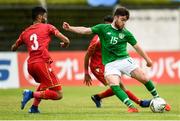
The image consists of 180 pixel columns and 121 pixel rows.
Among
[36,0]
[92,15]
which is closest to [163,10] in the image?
[92,15]

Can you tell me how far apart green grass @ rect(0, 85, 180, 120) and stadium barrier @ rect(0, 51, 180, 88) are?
2806mm

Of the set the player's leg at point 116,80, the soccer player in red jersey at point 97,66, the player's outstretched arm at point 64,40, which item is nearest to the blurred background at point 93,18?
the soccer player in red jersey at point 97,66

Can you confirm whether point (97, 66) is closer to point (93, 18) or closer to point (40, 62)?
point (40, 62)

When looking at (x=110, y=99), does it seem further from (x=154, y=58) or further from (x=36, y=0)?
(x=36, y=0)

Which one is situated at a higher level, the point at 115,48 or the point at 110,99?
the point at 115,48

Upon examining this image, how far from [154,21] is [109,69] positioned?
21.5m

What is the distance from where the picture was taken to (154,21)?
1523 inches

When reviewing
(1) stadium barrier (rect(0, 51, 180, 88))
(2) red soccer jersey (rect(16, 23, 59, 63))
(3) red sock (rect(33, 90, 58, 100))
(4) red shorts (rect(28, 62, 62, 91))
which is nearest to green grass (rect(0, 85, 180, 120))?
(3) red sock (rect(33, 90, 58, 100))

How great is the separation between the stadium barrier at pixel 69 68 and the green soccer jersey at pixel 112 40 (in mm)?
11656

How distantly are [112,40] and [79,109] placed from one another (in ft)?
6.60

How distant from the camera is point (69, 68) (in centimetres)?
3003

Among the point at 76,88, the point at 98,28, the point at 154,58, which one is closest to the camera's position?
the point at 98,28

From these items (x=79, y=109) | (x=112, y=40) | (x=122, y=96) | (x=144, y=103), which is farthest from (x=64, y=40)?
(x=144, y=103)

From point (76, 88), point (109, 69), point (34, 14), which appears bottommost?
point (76, 88)
